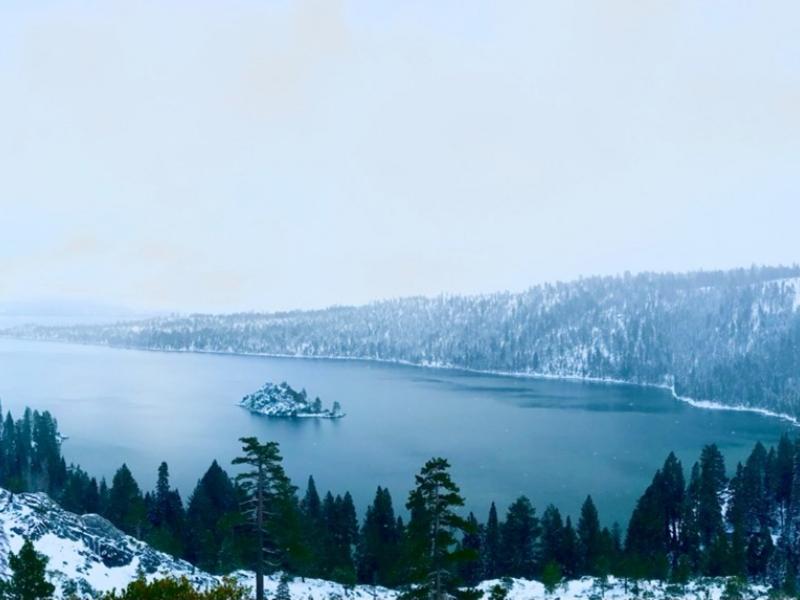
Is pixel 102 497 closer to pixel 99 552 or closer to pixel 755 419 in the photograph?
pixel 99 552

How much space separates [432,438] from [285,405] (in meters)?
51.4

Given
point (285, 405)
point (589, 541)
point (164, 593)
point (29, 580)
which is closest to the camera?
point (164, 593)

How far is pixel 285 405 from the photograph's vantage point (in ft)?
538

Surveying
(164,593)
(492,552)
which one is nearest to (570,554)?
(492,552)

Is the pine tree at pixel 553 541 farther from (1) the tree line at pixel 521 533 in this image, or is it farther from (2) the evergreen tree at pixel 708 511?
(2) the evergreen tree at pixel 708 511

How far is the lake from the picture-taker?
9238 cm

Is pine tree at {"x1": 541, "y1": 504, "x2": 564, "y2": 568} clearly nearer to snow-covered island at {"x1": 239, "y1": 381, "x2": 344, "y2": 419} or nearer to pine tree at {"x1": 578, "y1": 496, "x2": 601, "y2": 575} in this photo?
pine tree at {"x1": 578, "y1": 496, "x2": 601, "y2": 575}

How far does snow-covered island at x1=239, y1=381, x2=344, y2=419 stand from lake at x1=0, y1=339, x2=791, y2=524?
411 centimetres

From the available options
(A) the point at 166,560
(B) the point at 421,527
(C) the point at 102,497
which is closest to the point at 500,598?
(B) the point at 421,527

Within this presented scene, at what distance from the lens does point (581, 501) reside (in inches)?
3246

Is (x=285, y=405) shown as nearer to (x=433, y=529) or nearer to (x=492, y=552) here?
(x=492, y=552)

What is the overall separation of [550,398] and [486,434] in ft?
228

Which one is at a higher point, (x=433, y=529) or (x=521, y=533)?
(x=433, y=529)

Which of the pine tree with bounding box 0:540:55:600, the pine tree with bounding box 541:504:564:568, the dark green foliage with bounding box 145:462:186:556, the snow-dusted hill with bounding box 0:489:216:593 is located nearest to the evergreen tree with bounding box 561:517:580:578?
the pine tree with bounding box 541:504:564:568
